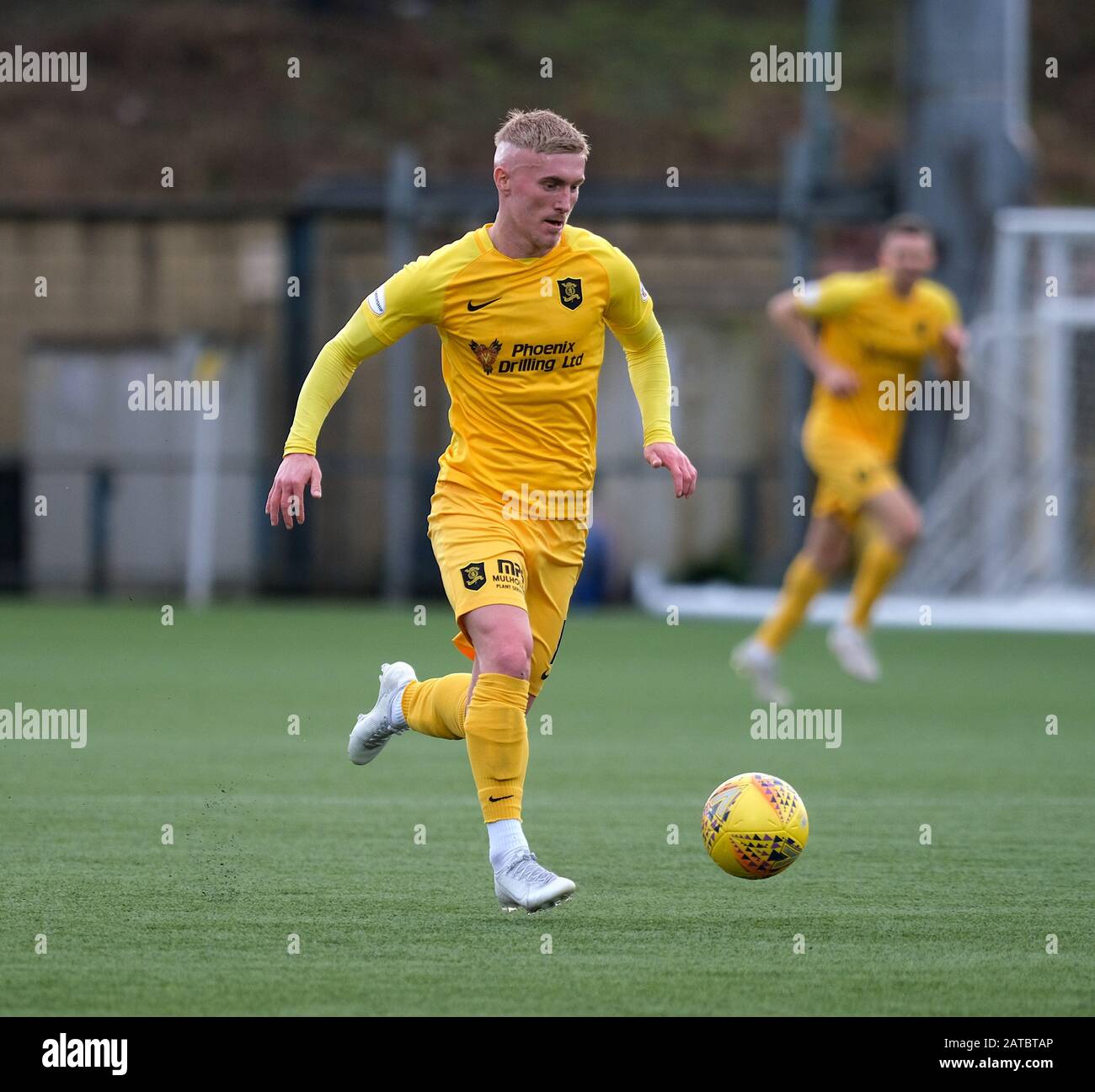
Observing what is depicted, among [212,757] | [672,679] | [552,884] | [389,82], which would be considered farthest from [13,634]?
[389,82]

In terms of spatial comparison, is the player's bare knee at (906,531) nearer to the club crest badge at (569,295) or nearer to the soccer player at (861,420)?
the soccer player at (861,420)

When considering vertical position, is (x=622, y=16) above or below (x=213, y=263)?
above

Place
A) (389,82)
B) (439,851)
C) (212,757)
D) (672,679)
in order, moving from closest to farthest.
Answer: (439,851), (212,757), (672,679), (389,82)

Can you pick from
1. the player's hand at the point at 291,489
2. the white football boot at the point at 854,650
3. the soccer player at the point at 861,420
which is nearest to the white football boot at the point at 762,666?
the soccer player at the point at 861,420

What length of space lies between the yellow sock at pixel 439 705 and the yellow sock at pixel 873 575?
230 inches

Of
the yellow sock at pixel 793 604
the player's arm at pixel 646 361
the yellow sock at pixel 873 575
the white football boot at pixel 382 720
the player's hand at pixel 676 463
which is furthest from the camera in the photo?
the yellow sock at pixel 873 575

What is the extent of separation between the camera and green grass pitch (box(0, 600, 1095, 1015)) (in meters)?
4.57

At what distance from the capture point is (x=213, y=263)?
23938 mm

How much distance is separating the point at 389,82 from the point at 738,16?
934cm

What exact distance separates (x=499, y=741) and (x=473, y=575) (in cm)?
45

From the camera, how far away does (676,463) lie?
233 inches

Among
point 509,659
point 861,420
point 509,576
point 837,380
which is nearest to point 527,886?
point 509,659

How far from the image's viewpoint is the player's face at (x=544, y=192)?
18.8ft
